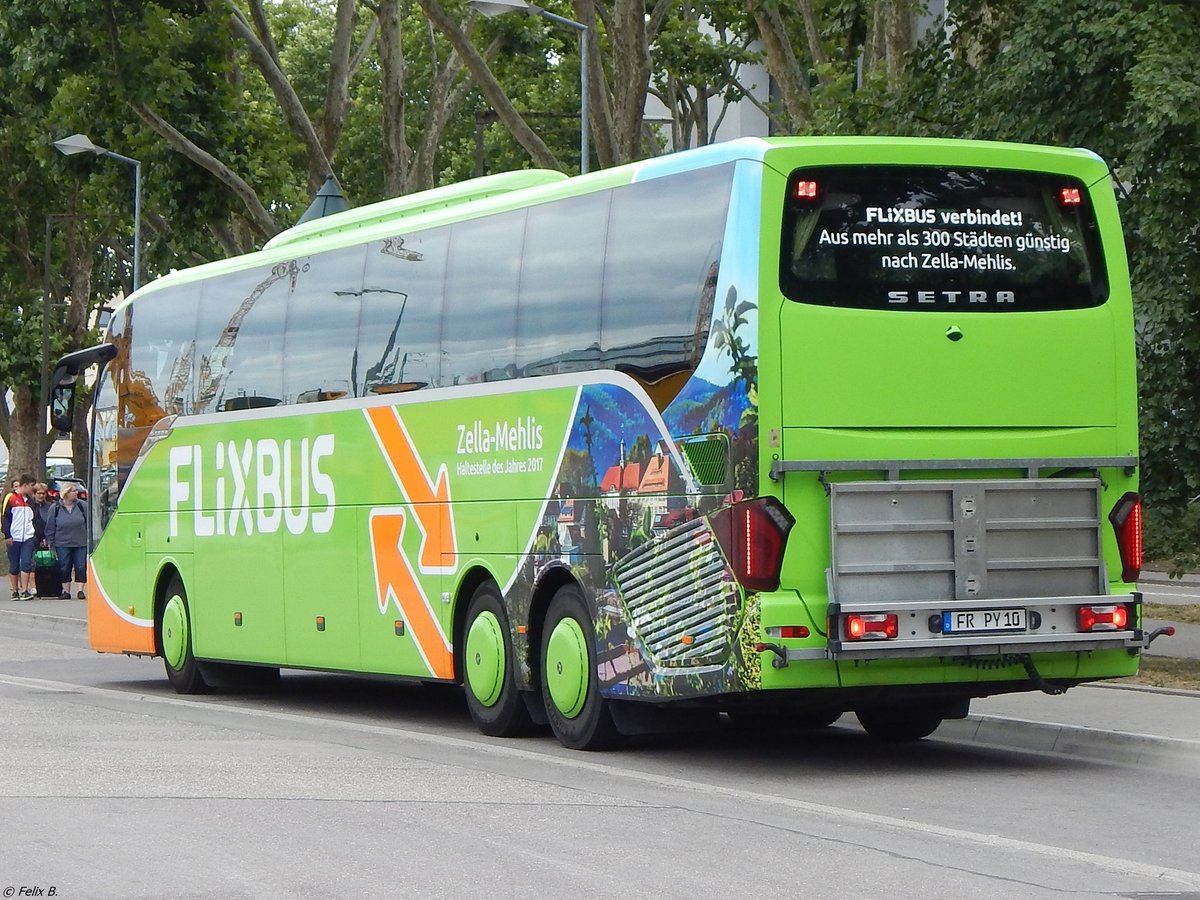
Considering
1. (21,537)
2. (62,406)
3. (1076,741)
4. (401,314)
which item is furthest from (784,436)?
(21,537)

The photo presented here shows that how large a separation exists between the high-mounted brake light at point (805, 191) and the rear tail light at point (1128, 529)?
2.52 m

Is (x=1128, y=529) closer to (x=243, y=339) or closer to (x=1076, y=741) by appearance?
(x=1076, y=741)

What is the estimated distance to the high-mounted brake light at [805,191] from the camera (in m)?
11.9

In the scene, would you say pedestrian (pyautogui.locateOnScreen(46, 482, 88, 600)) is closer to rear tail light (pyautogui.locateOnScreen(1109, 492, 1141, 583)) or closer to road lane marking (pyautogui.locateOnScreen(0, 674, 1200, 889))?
road lane marking (pyautogui.locateOnScreen(0, 674, 1200, 889))

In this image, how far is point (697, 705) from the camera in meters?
12.6

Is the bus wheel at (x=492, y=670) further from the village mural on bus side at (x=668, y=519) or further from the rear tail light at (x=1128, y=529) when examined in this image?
the rear tail light at (x=1128, y=529)

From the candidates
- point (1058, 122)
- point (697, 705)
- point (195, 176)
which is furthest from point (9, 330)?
point (697, 705)

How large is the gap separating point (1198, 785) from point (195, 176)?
22892mm

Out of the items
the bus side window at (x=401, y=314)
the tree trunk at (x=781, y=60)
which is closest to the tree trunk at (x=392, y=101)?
the tree trunk at (x=781, y=60)

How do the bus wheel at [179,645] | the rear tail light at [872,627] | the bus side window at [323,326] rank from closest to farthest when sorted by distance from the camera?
1. the rear tail light at [872,627]
2. the bus side window at [323,326]
3. the bus wheel at [179,645]

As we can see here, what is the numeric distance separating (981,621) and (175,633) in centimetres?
958

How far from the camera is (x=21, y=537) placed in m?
34.6

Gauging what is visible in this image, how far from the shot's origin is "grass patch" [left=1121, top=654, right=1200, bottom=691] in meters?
16.0

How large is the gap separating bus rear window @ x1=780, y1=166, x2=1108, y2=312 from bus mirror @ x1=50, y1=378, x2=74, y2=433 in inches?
389
